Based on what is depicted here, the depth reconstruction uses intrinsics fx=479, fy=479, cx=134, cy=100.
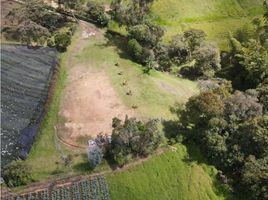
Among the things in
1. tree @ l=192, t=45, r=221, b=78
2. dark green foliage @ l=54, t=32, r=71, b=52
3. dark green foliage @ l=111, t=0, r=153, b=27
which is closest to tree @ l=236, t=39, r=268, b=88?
tree @ l=192, t=45, r=221, b=78

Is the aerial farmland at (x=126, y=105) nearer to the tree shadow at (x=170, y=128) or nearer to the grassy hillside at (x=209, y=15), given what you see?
the tree shadow at (x=170, y=128)

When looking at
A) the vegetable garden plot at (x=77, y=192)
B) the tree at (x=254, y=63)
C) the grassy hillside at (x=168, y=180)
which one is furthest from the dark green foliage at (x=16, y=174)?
the tree at (x=254, y=63)

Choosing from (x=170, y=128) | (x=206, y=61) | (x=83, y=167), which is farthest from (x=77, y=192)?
(x=206, y=61)

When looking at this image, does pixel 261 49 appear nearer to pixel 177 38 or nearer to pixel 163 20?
pixel 177 38

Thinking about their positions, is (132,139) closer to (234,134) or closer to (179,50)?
(234,134)

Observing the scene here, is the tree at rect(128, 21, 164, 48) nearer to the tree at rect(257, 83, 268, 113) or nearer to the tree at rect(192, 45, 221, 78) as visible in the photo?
the tree at rect(192, 45, 221, 78)
